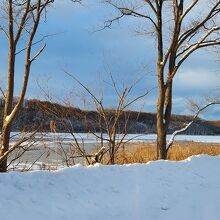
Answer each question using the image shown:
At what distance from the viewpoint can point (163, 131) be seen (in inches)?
588

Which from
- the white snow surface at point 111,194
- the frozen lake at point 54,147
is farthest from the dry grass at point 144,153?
the white snow surface at point 111,194

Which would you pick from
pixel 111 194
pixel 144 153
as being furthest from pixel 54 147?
pixel 111 194

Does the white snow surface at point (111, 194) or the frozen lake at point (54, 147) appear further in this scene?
the frozen lake at point (54, 147)

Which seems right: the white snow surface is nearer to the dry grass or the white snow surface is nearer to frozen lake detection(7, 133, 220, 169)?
frozen lake detection(7, 133, 220, 169)

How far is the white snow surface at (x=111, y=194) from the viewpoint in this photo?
6.13 meters

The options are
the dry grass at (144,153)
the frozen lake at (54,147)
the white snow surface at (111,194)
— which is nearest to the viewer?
the white snow surface at (111,194)

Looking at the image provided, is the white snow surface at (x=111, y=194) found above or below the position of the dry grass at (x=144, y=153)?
below

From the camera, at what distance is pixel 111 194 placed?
23.8 ft

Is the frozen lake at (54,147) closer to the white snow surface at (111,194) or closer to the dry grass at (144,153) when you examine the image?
the dry grass at (144,153)

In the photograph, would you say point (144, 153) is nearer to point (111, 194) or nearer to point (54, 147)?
point (54, 147)

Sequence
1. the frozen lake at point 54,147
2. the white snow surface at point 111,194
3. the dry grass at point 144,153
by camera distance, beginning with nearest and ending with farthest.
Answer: the white snow surface at point 111,194 < the frozen lake at point 54,147 < the dry grass at point 144,153

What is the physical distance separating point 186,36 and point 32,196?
10.1m

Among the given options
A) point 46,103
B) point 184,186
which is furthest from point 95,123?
point 184,186

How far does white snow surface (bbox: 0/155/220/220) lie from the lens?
613 centimetres
